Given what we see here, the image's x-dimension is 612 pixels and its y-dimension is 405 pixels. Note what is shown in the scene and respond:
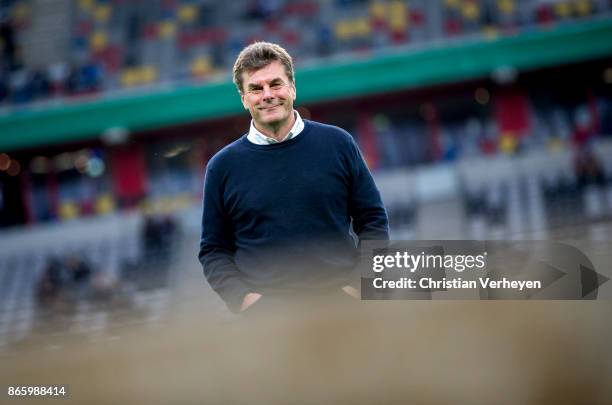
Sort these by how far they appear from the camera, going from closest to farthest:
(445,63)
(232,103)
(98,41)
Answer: (445,63) < (232,103) < (98,41)

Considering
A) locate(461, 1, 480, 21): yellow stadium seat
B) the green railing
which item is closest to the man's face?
the green railing

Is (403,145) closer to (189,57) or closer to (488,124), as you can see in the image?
(488,124)

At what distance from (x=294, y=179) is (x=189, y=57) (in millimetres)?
14801

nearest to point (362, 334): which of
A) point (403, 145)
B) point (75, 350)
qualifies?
point (75, 350)

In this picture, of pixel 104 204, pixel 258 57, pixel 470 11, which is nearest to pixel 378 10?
pixel 470 11

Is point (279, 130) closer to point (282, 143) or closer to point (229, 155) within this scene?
point (282, 143)

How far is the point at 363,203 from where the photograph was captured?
→ 2.53m

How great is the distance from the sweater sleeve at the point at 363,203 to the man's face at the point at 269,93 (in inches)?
9.6

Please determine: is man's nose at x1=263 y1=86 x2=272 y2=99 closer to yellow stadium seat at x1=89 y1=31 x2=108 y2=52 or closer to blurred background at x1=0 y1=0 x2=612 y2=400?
blurred background at x1=0 y1=0 x2=612 y2=400

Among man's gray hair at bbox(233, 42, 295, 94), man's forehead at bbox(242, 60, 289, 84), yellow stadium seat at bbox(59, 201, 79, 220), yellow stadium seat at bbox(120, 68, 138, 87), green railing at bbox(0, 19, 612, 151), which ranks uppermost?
yellow stadium seat at bbox(120, 68, 138, 87)

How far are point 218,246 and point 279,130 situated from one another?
405mm

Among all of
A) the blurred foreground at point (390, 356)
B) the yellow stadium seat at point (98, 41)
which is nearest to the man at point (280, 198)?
the blurred foreground at point (390, 356)

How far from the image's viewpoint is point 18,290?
556 inches

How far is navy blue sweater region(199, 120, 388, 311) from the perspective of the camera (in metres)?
2.41
